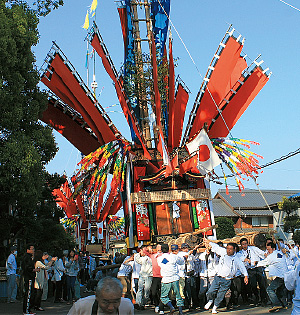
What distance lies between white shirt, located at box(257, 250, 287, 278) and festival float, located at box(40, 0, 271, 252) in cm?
696

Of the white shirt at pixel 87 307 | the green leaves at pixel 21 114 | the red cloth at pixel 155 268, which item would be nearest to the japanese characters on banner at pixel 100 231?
the green leaves at pixel 21 114

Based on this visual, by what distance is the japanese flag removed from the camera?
17.7 m

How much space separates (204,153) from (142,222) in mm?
3429

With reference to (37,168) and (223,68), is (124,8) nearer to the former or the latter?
(223,68)

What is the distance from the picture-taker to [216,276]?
439 inches

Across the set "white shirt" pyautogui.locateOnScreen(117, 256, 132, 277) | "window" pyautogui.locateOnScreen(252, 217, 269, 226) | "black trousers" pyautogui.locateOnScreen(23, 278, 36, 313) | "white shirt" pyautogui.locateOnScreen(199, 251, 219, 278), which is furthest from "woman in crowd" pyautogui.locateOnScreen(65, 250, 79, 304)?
"window" pyautogui.locateOnScreen(252, 217, 269, 226)

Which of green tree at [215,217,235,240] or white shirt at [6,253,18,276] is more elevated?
green tree at [215,217,235,240]

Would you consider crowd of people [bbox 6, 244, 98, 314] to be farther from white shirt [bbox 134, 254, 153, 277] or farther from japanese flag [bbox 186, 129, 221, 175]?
japanese flag [bbox 186, 129, 221, 175]

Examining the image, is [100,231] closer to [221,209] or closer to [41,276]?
[221,209]

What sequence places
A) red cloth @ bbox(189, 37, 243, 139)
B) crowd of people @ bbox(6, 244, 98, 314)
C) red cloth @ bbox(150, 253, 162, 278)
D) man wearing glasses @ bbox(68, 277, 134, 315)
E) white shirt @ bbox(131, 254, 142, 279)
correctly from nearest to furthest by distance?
1. man wearing glasses @ bbox(68, 277, 134, 315)
2. crowd of people @ bbox(6, 244, 98, 314)
3. red cloth @ bbox(150, 253, 162, 278)
4. white shirt @ bbox(131, 254, 142, 279)
5. red cloth @ bbox(189, 37, 243, 139)

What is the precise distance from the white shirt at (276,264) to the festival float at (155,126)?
22.8ft

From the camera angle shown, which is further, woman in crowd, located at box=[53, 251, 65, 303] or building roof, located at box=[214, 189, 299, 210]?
building roof, located at box=[214, 189, 299, 210]

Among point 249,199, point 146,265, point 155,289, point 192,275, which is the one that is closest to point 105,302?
point 146,265

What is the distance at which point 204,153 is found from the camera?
1797 cm
